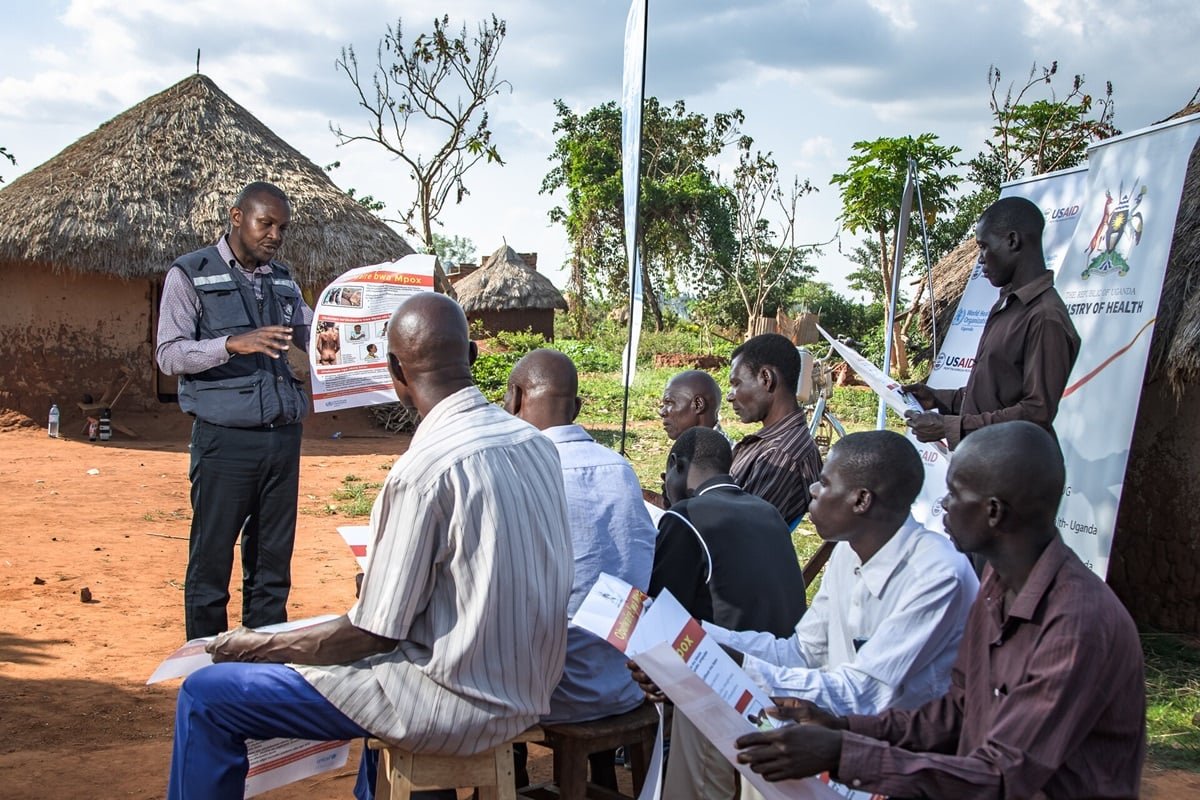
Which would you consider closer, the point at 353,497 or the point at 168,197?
the point at 353,497

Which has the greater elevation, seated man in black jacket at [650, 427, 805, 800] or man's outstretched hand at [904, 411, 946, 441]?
man's outstretched hand at [904, 411, 946, 441]

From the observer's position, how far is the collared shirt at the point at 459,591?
93.7 inches

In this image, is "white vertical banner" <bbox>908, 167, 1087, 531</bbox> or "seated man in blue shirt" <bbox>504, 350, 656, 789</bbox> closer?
"seated man in blue shirt" <bbox>504, 350, 656, 789</bbox>

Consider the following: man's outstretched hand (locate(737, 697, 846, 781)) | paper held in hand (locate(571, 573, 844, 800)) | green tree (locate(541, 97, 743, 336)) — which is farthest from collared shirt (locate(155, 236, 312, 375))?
green tree (locate(541, 97, 743, 336))

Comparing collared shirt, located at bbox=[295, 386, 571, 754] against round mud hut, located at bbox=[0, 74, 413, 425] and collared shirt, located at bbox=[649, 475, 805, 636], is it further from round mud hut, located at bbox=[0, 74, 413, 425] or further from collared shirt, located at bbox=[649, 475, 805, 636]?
round mud hut, located at bbox=[0, 74, 413, 425]

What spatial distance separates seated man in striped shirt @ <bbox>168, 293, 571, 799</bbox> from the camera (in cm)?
239

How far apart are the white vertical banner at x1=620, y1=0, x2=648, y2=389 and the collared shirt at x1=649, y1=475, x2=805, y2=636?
1.60 meters

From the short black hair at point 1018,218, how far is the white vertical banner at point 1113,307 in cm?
154

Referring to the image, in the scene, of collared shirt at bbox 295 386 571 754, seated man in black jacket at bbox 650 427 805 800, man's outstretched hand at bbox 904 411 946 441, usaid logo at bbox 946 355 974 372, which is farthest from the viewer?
usaid logo at bbox 946 355 974 372

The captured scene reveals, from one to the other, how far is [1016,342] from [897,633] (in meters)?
1.86

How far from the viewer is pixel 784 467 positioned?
13.4 feet

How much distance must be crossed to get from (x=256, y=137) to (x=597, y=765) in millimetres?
11577

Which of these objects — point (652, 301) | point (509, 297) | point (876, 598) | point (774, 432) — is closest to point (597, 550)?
point (876, 598)

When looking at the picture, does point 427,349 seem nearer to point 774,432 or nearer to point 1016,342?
point 774,432
